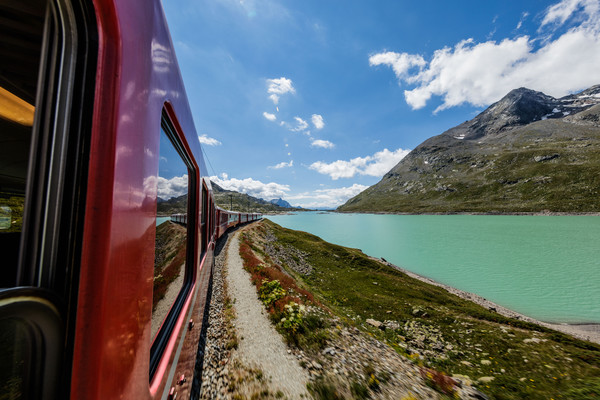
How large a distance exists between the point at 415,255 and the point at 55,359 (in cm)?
4652

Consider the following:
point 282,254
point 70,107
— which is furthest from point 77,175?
point 282,254

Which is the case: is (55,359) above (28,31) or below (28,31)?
below

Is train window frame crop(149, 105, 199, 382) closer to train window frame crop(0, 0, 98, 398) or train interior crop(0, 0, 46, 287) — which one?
train interior crop(0, 0, 46, 287)

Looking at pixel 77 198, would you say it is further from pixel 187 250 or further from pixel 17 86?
pixel 187 250

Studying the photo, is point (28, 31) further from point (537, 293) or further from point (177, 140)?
point (537, 293)

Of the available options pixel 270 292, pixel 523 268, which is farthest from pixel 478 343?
pixel 523 268

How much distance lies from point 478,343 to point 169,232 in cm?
1322

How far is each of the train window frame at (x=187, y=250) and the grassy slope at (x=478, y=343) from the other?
8080 millimetres

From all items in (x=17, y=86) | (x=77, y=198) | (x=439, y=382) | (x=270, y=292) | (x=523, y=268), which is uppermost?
(x=17, y=86)

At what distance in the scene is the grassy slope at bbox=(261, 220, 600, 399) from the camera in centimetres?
690

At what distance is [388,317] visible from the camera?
12.6m

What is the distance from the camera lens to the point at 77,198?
119 centimetres

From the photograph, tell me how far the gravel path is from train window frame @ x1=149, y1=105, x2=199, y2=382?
11.0 feet

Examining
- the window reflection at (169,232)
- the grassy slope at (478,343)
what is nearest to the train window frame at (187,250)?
the window reflection at (169,232)
